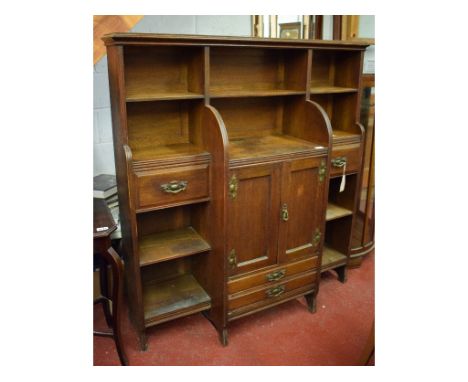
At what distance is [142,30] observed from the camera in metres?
2.34

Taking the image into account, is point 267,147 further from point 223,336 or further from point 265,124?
point 223,336

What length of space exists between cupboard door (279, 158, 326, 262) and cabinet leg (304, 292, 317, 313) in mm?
273

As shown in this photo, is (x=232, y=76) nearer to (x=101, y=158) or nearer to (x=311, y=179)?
(x=311, y=179)

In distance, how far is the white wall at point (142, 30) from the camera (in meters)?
2.34

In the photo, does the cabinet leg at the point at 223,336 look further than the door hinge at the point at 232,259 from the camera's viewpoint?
Yes

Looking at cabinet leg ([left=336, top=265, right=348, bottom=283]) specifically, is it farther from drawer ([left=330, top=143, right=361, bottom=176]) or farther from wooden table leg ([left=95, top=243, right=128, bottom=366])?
wooden table leg ([left=95, top=243, right=128, bottom=366])

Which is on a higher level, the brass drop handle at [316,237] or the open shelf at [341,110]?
the open shelf at [341,110]

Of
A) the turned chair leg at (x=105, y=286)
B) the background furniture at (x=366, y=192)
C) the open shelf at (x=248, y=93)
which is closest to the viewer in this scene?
the open shelf at (x=248, y=93)

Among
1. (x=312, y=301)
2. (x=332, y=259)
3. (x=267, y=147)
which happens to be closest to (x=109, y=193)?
(x=267, y=147)

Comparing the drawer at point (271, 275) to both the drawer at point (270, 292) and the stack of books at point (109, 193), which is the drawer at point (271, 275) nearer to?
the drawer at point (270, 292)

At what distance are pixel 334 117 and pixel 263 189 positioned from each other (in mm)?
953

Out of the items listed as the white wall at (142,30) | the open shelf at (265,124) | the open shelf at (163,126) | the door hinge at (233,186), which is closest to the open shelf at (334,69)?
the open shelf at (265,124)

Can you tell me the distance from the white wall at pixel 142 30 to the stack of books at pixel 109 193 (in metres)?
0.18

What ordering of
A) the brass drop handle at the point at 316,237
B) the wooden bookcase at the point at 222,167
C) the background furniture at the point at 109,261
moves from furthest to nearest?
the brass drop handle at the point at 316,237 → the wooden bookcase at the point at 222,167 → the background furniture at the point at 109,261
